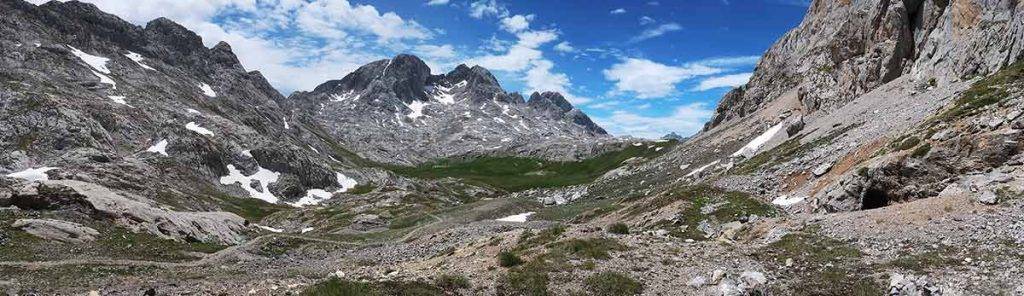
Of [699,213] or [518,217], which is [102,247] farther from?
[518,217]

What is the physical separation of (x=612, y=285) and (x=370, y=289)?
950cm

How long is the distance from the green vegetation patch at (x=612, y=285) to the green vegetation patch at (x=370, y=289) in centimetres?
609

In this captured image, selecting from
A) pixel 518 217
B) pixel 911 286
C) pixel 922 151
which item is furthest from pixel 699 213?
pixel 518 217

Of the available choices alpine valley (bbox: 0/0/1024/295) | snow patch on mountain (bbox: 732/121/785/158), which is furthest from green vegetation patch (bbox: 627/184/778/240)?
snow patch on mountain (bbox: 732/121/785/158)

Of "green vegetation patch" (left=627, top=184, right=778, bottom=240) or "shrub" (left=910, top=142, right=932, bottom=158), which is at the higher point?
"shrub" (left=910, top=142, right=932, bottom=158)

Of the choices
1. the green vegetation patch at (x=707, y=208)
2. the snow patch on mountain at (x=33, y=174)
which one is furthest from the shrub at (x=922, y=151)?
the snow patch on mountain at (x=33, y=174)

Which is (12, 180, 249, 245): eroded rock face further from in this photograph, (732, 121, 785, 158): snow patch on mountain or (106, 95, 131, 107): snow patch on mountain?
(106, 95, 131, 107): snow patch on mountain

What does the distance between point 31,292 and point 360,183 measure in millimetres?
160898

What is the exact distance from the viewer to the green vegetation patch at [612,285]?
23.7 metres

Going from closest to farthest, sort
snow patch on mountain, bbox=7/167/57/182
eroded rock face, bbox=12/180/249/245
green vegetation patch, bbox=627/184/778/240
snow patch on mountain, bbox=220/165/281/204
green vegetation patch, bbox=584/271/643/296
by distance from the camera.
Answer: green vegetation patch, bbox=584/271/643/296, green vegetation patch, bbox=627/184/778/240, eroded rock face, bbox=12/180/249/245, snow patch on mountain, bbox=7/167/57/182, snow patch on mountain, bbox=220/165/281/204

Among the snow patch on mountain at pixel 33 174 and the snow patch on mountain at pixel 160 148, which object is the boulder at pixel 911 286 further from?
the snow patch on mountain at pixel 160 148

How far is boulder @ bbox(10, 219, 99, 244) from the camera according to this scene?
42759 mm

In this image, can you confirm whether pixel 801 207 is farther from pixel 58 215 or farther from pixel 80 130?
pixel 80 130

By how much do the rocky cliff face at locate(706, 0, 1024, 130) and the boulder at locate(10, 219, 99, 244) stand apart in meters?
88.0
